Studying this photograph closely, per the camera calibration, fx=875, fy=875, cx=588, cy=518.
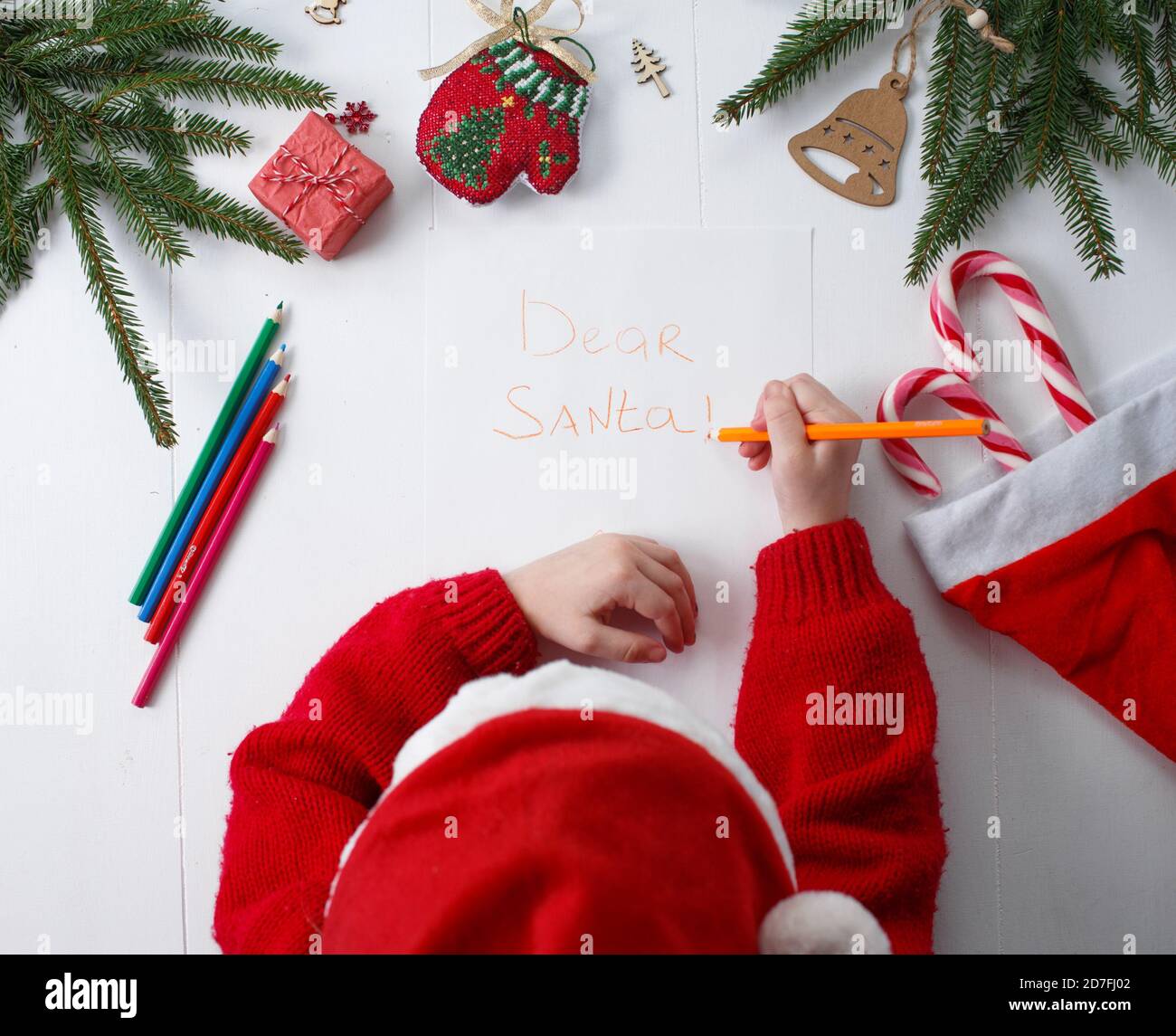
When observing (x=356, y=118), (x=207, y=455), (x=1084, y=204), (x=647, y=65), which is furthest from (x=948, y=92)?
(x=207, y=455)

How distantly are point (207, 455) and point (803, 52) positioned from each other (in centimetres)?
73

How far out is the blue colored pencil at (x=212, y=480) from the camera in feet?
2.92

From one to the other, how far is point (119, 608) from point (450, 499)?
36 cm

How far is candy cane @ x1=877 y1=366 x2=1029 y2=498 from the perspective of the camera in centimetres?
87

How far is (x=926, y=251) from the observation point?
0.88 metres

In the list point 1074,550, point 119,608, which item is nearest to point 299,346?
point 119,608

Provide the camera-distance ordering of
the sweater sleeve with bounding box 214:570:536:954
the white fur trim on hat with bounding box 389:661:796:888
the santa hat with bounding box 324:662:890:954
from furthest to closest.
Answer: the sweater sleeve with bounding box 214:570:536:954 < the white fur trim on hat with bounding box 389:661:796:888 < the santa hat with bounding box 324:662:890:954

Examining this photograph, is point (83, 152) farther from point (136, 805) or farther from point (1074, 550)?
point (1074, 550)

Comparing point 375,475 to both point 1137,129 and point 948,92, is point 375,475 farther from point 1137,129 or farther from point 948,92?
point 1137,129

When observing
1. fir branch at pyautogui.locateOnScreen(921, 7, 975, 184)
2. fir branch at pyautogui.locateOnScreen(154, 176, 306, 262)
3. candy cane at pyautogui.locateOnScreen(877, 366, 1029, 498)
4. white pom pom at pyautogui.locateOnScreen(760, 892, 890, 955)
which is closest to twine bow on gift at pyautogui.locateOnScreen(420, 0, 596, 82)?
fir branch at pyautogui.locateOnScreen(154, 176, 306, 262)

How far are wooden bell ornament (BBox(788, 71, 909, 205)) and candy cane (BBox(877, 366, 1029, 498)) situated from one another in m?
0.20

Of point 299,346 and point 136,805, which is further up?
point 299,346

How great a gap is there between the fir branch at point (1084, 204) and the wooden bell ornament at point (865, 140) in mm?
157

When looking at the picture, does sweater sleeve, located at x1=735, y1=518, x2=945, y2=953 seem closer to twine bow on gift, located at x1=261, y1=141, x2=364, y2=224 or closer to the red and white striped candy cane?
the red and white striped candy cane
